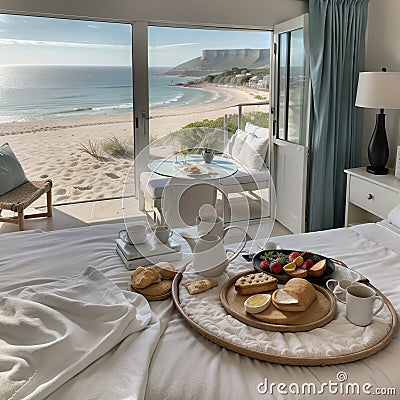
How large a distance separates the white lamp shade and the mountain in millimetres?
1406

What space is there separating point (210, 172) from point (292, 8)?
2343mm

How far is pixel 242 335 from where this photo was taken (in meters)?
1.40

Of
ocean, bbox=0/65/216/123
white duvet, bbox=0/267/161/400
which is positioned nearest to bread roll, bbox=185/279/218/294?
white duvet, bbox=0/267/161/400

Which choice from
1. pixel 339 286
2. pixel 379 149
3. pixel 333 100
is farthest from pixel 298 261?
pixel 333 100

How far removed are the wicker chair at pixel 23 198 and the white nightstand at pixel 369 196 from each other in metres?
2.54

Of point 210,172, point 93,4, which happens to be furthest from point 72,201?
point 210,172

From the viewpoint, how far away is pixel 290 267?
5.77 feet

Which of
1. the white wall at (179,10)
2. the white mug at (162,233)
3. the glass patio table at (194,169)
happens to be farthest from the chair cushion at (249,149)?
the white mug at (162,233)

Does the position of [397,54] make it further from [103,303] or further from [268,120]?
[103,303]

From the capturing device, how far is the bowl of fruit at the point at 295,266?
172 cm

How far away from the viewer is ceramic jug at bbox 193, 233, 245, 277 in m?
1.77

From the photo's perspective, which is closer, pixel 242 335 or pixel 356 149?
pixel 242 335

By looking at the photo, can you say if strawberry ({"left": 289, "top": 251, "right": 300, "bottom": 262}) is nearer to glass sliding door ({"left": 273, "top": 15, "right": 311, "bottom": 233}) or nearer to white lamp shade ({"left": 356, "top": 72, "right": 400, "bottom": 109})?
white lamp shade ({"left": 356, "top": 72, "right": 400, "bottom": 109})

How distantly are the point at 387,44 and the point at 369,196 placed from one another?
4.10ft
